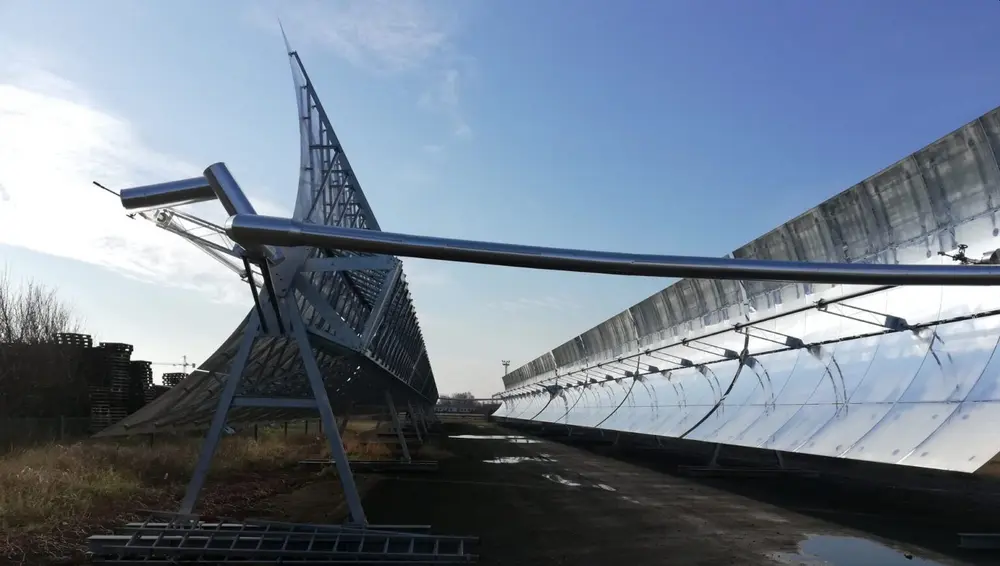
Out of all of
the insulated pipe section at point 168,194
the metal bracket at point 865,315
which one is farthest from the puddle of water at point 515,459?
the insulated pipe section at point 168,194

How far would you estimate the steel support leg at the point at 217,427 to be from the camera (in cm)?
1130

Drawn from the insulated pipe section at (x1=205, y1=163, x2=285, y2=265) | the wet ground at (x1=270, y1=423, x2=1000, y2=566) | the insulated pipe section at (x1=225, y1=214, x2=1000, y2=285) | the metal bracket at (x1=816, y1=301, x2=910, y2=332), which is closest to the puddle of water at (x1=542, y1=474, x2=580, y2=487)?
the wet ground at (x1=270, y1=423, x2=1000, y2=566)

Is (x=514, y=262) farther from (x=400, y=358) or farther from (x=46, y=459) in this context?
(x=400, y=358)

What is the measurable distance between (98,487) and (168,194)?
7.05 m

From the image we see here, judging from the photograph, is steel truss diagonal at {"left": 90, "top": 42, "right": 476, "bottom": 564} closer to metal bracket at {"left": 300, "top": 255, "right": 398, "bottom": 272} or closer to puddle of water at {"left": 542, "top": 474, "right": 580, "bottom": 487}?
metal bracket at {"left": 300, "top": 255, "right": 398, "bottom": 272}

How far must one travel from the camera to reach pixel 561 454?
3534cm

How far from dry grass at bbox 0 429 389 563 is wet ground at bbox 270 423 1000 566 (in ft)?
6.15

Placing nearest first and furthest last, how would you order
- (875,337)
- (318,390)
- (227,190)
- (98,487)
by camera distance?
(227,190), (318,390), (98,487), (875,337)

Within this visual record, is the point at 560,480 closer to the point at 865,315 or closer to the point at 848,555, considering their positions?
the point at 865,315

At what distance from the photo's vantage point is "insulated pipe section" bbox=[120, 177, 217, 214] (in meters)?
10.7

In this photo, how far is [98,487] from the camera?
563 inches

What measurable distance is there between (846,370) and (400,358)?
54.1 ft

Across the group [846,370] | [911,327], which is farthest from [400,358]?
[911,327]

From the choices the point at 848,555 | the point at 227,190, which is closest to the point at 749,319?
the point at 848,555
